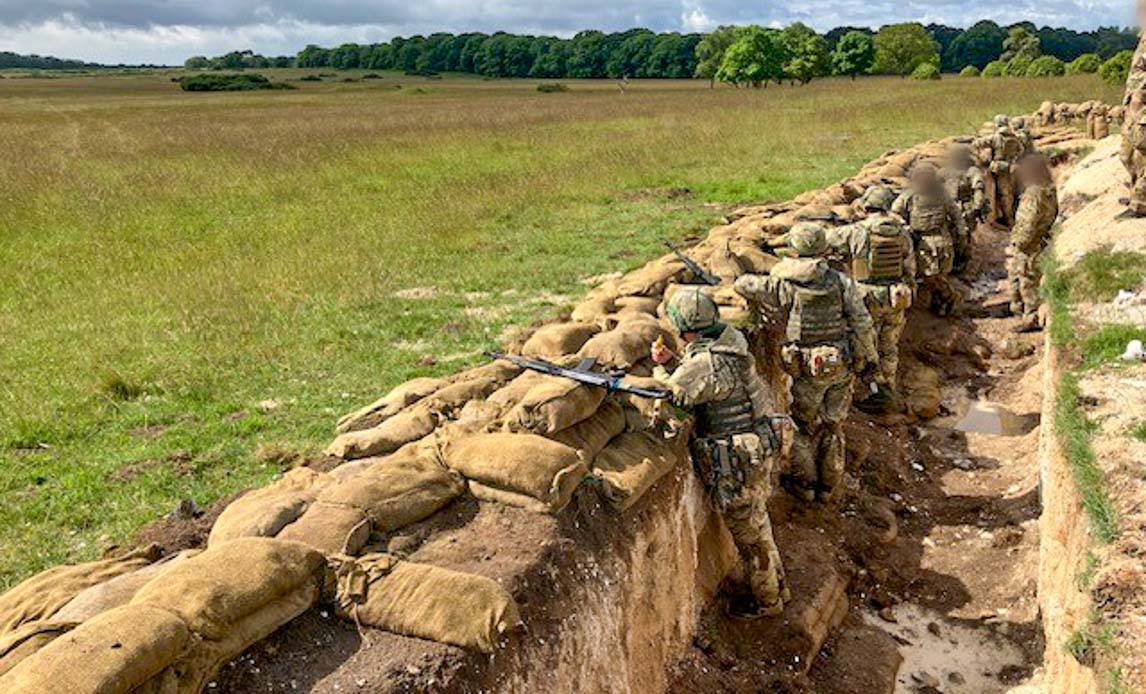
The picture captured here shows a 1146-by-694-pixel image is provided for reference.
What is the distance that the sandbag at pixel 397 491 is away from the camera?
4156 millimetres

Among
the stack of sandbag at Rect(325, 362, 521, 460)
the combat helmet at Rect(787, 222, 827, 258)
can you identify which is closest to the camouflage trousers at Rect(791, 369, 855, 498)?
the combat helmet at Rect(787, 222, 827, 258)

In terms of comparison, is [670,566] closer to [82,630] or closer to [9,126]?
[82,630]

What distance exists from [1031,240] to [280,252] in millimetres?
10551

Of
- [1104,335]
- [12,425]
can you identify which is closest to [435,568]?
[12,425]

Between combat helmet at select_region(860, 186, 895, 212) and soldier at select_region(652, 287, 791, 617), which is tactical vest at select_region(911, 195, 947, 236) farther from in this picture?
soldier at select_region(652, 287, 791, 617)

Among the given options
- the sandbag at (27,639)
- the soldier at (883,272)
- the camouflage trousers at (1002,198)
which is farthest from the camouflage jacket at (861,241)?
the camouflage trousers at (1002,198)

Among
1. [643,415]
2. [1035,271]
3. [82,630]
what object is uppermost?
[82,630]

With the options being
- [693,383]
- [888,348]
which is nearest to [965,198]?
[888,348]

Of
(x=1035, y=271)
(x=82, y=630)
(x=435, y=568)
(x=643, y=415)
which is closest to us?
(x=82, y=630)

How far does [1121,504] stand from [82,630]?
5.29 m

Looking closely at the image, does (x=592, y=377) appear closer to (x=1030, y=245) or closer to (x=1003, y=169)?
(x=1030, y=245)

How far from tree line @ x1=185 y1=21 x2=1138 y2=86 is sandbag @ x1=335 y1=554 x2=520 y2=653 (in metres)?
56.7

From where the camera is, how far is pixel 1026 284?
11594mm

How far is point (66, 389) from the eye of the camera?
7.61 meters
